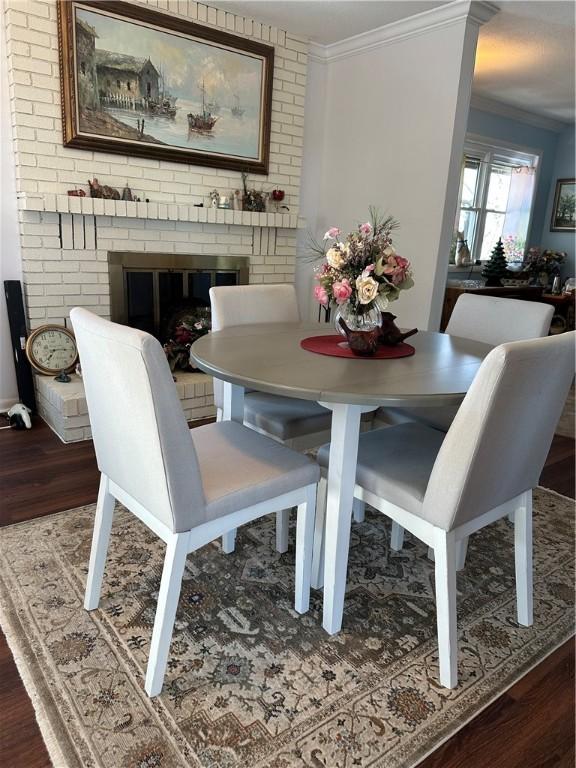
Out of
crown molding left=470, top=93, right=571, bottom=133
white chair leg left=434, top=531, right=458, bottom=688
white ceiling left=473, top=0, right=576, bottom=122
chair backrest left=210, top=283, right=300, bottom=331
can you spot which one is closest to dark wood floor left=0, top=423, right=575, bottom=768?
white chair leg left=434, top=531, right=458, bottom=688

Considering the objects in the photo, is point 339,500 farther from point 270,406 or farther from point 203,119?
point 203,119

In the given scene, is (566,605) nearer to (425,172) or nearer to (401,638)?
(401,638)

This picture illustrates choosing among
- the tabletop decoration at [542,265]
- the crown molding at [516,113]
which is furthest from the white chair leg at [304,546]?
the tabletop decoration at [542,265]

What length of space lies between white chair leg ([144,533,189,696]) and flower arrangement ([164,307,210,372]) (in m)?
2.31

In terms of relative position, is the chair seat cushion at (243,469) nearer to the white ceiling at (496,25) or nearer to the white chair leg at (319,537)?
the white chair leg at (319,537)

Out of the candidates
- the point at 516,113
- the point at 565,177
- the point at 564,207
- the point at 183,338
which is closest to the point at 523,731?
the point at 183,338

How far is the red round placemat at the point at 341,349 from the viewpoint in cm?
177

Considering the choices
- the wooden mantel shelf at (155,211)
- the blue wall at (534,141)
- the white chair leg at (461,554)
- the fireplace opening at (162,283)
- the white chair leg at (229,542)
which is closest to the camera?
the white chair leg at (461,554)

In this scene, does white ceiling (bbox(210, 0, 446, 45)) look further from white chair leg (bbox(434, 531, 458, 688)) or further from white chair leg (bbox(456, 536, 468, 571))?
white chair leg (bbox(434, 531, 458, 688))

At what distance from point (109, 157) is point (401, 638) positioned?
9.89ft

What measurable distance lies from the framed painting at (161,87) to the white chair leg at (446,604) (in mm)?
2940

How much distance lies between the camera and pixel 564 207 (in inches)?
241

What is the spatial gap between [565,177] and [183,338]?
5025mm

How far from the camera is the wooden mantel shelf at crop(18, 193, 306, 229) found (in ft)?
9.80
